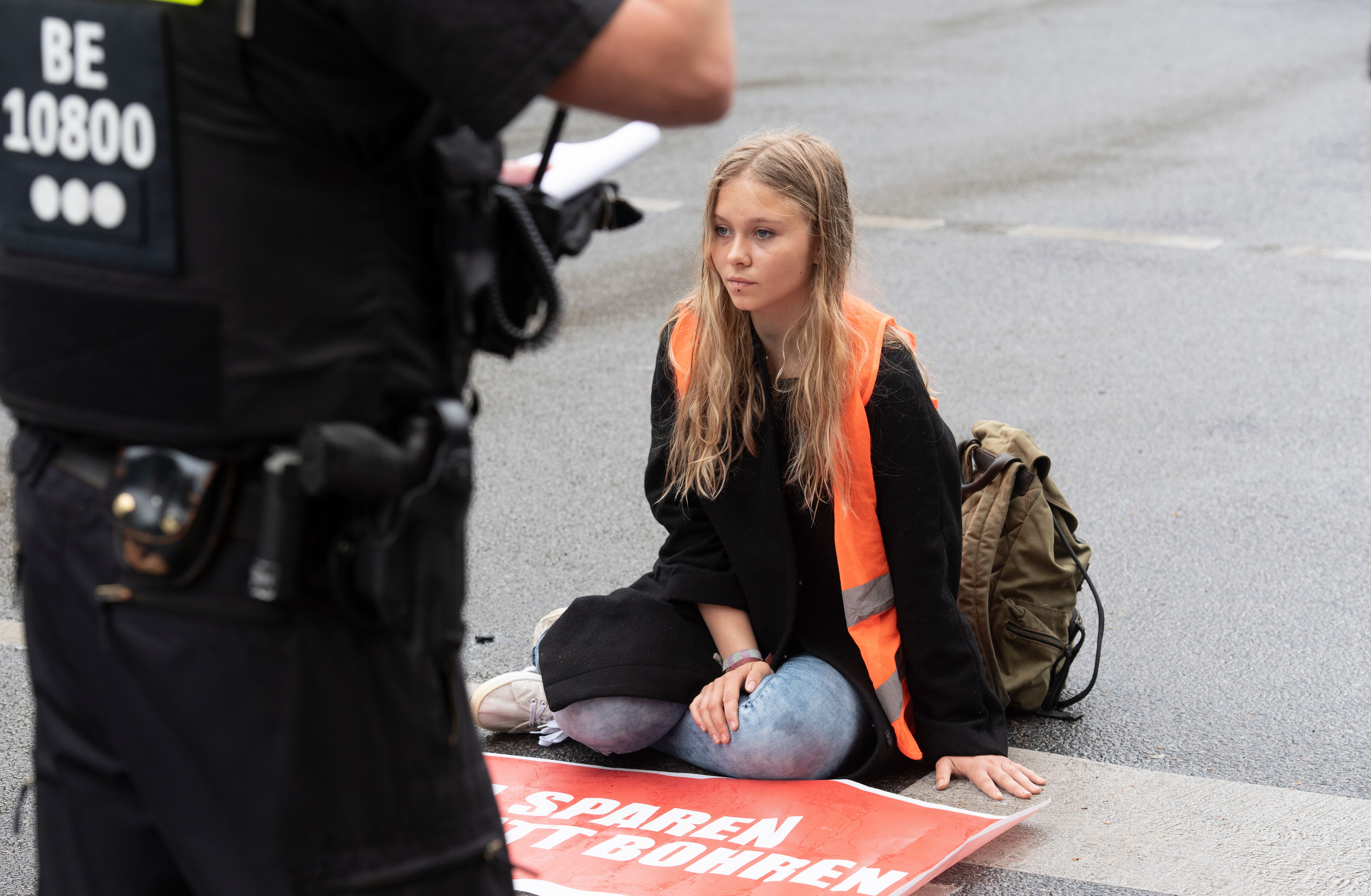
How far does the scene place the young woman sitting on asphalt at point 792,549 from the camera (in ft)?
9.88

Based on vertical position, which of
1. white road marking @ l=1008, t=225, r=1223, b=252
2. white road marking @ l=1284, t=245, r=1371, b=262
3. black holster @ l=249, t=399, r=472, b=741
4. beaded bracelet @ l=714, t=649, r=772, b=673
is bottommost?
beaded bracelet @ l=714, t=649, r=772, b=673

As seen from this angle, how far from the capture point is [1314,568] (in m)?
4.19

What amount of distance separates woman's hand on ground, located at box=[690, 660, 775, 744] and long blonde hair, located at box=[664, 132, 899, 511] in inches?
14.3

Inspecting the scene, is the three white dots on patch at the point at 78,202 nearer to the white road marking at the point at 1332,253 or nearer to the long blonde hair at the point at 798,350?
the long blonde hair at the point at 798,350

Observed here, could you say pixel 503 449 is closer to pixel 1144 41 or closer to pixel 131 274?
pixel 131 274

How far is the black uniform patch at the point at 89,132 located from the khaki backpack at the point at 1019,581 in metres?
2.16

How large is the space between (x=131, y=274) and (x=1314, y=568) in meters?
3.58

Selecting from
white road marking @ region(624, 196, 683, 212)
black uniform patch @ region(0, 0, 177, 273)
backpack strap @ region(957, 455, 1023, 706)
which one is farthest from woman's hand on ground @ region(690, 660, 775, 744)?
white road marking @ region(624, 196, 683, 212)

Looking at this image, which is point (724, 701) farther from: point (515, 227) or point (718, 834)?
point (515, 227)

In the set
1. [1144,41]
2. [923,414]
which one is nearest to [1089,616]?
[923,414]

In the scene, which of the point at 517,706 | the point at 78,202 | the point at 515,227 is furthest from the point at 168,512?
the point at 517,706

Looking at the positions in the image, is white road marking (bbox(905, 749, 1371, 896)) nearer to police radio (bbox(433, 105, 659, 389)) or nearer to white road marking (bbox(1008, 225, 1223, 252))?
police radio (bbox(433, 105, 659, 389))

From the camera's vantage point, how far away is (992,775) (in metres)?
3.02

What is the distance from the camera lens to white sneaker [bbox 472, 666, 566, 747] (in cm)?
334
